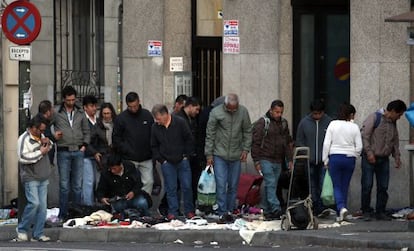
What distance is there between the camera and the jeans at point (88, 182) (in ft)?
62.6

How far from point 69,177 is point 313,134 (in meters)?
3.66

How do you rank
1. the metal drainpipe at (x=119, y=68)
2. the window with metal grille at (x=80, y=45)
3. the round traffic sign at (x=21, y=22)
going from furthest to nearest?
the window with metal grille at (x=80, y=45)
the metal drainpipe at (x=119, y=68)
the round traffic sign at (x=21, y=22)

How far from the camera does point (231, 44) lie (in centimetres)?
2044

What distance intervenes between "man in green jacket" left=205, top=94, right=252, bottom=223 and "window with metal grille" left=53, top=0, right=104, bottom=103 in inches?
143

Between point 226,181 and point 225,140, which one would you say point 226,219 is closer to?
point 226,181

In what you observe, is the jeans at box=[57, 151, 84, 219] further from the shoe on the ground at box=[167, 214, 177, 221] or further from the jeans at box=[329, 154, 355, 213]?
the jeans at box=[329, 154, 355, 213]

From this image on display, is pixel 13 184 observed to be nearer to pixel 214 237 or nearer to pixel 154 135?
pixel 154 135

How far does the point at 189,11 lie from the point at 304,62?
6.80ft

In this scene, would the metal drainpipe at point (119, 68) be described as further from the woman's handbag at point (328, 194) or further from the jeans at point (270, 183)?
the woman's handbag at point (328, 194)

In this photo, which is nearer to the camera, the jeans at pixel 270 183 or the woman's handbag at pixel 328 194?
the jeans at pixel 270 183

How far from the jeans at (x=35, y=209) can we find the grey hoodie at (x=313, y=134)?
4.02 m

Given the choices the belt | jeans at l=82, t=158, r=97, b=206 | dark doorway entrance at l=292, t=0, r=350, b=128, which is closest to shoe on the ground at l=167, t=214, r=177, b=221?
jeans at l=82, t=158, r=97, b=206

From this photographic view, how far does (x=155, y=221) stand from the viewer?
1822 cm

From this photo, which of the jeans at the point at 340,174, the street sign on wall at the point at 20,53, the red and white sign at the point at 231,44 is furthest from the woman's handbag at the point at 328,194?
the street sign on wall at the point at 20,53
